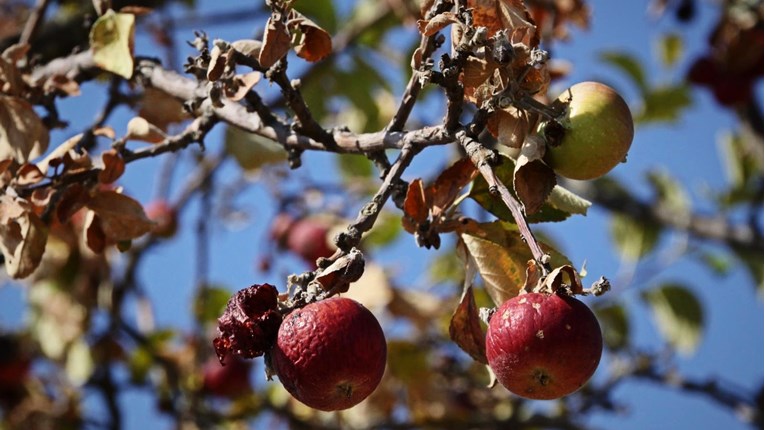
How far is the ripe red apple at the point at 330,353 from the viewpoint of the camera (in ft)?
3.76

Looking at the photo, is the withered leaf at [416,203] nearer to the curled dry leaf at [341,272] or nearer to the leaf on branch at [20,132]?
the curled dry leaf at [341,272]

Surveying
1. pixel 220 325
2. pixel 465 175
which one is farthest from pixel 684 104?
pixel 220 325

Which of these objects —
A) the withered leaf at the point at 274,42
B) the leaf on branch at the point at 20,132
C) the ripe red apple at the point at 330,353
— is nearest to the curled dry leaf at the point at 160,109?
the leaf on branch at the point at 20,132

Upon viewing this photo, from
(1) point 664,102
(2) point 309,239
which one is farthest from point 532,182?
(1) point 664,102

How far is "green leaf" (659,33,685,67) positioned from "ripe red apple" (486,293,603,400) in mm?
3673

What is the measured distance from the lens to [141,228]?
1630 mm

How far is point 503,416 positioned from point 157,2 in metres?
1.99

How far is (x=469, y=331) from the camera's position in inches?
56.3

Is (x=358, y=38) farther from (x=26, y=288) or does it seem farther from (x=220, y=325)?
(x=220, y=325)

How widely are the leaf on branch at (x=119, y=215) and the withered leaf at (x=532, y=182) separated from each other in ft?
2.29

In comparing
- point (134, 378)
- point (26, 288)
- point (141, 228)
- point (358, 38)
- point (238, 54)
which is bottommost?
point (134, 378)

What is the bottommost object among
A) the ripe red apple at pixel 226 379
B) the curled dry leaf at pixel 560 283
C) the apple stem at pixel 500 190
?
the ripe red apple at pixel 226 379

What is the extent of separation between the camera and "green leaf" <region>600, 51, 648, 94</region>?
4203mm

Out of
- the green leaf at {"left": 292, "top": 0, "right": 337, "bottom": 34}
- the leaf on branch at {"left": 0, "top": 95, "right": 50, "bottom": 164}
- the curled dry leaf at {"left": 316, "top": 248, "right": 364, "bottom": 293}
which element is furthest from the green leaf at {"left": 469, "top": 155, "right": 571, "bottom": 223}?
the green leaf at {"left": 292, "top": 0, "right": 337, "bottom": 34}
